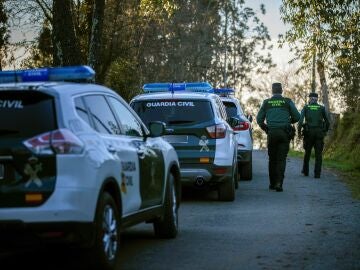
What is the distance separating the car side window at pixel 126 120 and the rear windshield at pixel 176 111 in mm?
4645

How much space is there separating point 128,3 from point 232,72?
3645 cm

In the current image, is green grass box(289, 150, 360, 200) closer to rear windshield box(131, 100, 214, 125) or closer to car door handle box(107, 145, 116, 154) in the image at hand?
rear windshield box(131, 100, 214, 125)

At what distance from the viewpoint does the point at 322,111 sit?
20234mm

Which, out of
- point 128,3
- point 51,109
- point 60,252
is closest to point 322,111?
point 60,252

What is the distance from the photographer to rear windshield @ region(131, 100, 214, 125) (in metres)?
13.9

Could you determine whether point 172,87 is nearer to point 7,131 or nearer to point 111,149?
point 111,149

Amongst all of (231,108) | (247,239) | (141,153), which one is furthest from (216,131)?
(231,108)

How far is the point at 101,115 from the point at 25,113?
1004 millimetres

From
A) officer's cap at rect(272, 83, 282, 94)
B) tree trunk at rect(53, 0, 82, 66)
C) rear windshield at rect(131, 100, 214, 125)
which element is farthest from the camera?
tree trunk at rect(53, 0, 82, 66)

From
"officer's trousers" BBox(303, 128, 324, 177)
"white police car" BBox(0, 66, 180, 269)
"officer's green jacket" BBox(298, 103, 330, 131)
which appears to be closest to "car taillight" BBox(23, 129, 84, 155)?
"white police car" BBox(0, 66, 180, 269)

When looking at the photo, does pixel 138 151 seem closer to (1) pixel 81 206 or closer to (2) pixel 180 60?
(1) pixel 81 206

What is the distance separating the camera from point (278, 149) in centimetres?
1631

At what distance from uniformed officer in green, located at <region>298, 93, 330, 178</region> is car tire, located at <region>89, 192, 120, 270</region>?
42.1 feet

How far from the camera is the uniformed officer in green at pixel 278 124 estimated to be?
53.2ft
